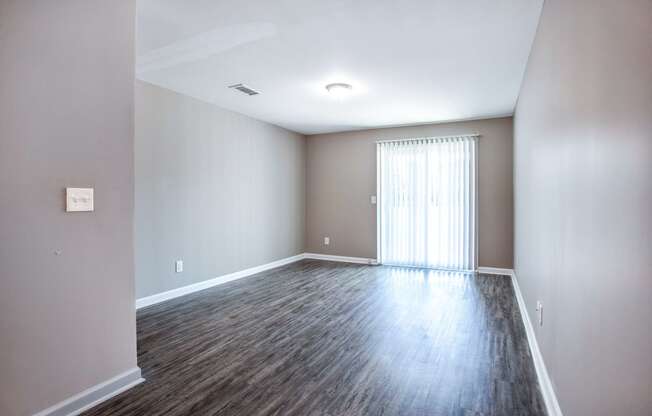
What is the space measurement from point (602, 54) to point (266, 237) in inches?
199

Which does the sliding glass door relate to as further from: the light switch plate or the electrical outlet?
the light switch plate

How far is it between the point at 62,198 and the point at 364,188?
4906 millimetres

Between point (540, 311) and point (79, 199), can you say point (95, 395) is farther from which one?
point (540, 311)

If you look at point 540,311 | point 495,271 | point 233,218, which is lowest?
point 495,271

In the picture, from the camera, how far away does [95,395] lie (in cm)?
196

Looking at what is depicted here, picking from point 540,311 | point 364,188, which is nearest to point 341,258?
point 364,188

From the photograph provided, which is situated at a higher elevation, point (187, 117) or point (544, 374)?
point (187, 117)

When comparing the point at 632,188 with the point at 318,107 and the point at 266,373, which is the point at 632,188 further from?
the point at 318,107

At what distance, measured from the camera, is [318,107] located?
474cm

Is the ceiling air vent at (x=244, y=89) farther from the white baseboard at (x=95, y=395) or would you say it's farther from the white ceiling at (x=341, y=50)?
the white baseboard at (x=95, y=395)

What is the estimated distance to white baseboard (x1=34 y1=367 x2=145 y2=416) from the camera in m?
1.81

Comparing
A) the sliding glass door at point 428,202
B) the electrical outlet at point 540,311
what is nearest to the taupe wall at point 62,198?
the electrical outlet at point 540,311

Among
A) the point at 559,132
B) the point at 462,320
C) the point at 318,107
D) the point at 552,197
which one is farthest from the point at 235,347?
the point at 318,107

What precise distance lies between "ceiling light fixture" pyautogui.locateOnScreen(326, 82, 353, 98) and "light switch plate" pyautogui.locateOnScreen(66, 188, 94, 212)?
102 inches
